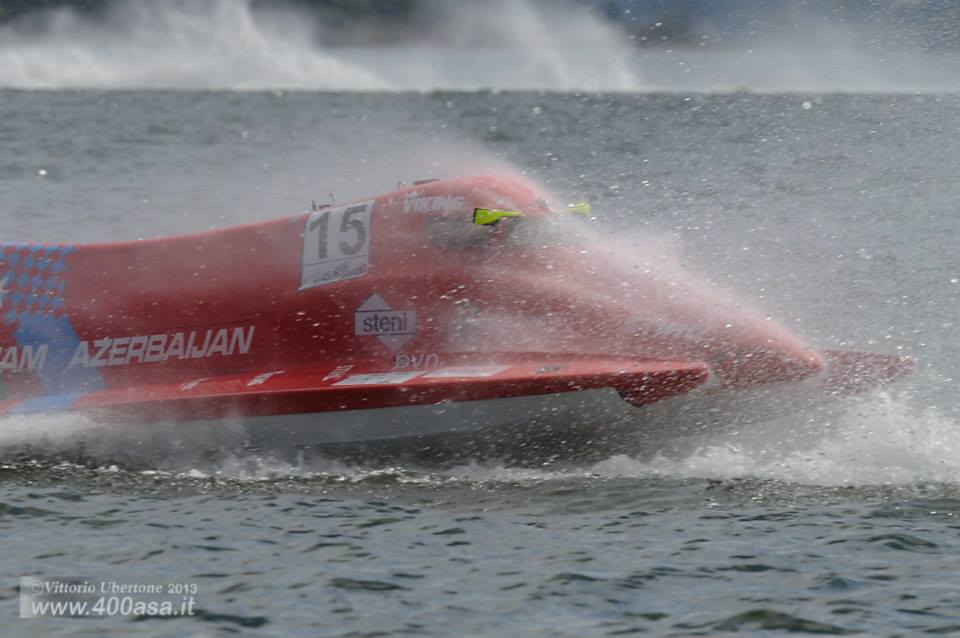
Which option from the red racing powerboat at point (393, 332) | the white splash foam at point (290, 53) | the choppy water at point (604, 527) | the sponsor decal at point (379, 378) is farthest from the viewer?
the white splash foam at point (290, 53)

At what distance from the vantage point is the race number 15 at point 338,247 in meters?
9.10

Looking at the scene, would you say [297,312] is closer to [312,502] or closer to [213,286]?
[213,286]

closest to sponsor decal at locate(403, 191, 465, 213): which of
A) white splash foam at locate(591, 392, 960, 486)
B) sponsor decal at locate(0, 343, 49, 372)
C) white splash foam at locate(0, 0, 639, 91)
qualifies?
white splash foam at locate(591, 392, 960, 486)

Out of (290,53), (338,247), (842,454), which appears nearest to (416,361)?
(338,247)

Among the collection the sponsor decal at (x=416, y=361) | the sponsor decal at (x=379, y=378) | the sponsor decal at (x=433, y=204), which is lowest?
the sponsor decal at (x=379, y=378)

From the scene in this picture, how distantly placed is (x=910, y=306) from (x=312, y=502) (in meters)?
7.61

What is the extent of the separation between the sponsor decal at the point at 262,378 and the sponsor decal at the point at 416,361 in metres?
0.84

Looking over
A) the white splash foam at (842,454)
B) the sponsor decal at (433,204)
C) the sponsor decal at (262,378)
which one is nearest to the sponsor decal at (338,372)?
the sponsor decal at (262,378)

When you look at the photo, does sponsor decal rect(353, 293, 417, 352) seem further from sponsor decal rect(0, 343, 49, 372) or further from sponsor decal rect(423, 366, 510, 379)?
sponsor decal rect(0, 343, 49, 372)

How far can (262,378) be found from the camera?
358 inches

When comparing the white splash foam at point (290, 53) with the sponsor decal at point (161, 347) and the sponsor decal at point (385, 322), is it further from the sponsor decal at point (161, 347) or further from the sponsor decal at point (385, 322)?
the sponsor decal at point (385, 322)

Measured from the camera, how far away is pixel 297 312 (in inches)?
361

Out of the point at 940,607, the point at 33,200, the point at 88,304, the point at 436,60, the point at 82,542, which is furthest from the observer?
the point at 436,60

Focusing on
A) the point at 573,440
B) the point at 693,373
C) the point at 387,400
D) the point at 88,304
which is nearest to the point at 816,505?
the point at 693,373
